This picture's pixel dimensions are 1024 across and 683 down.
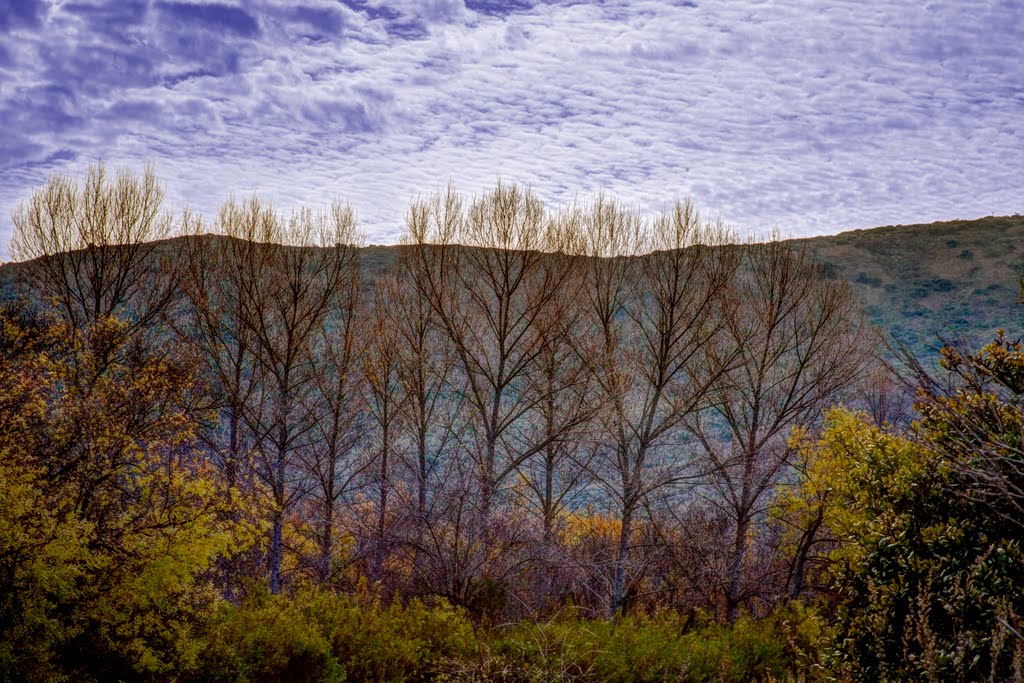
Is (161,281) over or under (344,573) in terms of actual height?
over

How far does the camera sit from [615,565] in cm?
1822

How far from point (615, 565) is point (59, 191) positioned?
19950 mm

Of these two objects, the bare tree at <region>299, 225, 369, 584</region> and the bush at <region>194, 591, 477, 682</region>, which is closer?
the bush at <region>194, 591, 477, 682</region>

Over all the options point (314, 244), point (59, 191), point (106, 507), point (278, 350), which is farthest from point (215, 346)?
point (106, 507)

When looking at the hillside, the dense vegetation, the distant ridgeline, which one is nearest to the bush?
the dense vegetation

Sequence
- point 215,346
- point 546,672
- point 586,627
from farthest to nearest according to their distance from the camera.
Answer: point 215,346 < point 586,627 < point 546,672

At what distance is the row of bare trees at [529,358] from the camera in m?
19.7

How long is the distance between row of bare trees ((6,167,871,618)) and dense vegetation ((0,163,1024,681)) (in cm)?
13

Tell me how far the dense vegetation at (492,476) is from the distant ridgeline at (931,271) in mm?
26487

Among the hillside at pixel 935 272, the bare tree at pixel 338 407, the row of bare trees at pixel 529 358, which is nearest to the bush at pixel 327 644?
the row of bare trees at pixel 529 358

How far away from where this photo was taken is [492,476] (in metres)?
19.7

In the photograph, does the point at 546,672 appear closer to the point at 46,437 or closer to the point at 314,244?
the point at 46,437

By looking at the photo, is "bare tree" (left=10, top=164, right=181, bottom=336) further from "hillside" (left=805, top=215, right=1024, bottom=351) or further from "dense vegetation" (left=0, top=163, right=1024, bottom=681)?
"hillside" (left=805, top=215, right=1024, bottom=351)

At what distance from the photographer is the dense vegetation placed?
695cm
